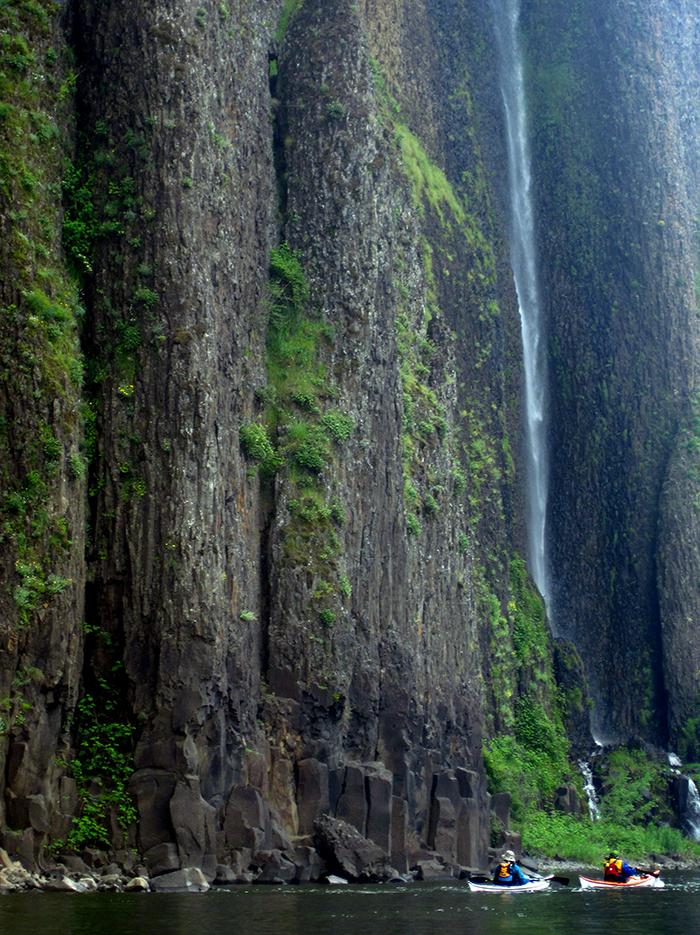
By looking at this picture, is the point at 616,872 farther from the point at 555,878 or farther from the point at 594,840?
the point at 594,840

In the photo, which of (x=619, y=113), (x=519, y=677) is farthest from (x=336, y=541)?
(x=619, y=113)

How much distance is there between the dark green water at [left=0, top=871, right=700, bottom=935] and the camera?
3462 cm

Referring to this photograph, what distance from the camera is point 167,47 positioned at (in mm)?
56281

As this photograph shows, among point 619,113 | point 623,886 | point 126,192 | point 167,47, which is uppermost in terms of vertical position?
point 619,113

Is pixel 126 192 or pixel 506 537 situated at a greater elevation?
pixel 126 192

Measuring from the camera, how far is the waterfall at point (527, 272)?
306 ft

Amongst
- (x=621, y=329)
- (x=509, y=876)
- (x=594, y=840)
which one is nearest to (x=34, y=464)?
(x=509, y=876)

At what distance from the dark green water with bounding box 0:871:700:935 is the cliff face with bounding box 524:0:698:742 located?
38.6m

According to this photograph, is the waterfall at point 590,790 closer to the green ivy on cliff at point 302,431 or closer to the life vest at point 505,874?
the green ivy on cliff at point 302,431

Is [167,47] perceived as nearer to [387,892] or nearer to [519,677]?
[387,892]

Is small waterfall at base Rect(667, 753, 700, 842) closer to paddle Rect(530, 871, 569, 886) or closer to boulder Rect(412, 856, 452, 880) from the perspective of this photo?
paddle Rect(530, 871, 569, 886)

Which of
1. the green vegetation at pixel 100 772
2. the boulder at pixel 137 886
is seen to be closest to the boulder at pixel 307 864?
the green vegetation at pixel 100 772

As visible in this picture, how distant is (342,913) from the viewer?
39844 mm

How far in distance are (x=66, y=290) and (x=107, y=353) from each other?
7.59ft
